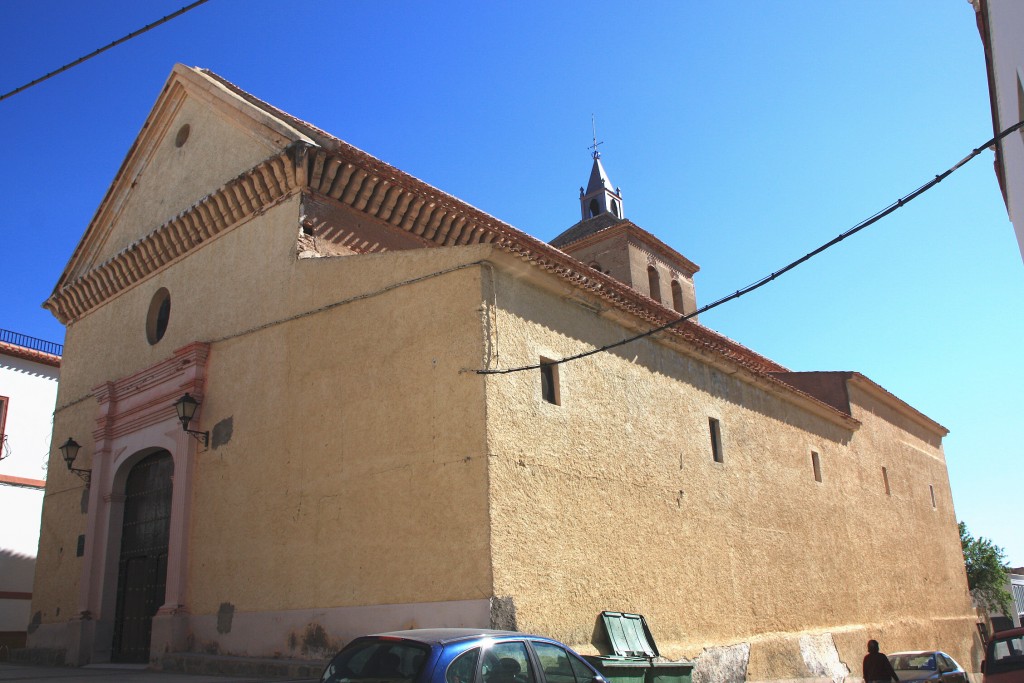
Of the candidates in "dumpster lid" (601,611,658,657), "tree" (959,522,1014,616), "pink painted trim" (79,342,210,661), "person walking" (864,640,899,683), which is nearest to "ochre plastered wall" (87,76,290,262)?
"pink painted trim" (79,342,210,661)

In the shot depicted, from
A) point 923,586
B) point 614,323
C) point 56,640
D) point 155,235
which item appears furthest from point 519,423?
point 923,586

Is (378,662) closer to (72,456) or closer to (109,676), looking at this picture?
(109,676)

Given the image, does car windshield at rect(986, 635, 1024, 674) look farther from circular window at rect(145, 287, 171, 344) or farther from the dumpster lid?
circular window at rect(145, 287, 171, 344)

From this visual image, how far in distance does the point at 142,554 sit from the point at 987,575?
27797 mm

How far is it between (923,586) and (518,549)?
1423cm

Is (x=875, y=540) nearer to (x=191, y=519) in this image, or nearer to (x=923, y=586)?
(x=923, y=586)

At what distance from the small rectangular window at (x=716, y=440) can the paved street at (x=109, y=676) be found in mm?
6878

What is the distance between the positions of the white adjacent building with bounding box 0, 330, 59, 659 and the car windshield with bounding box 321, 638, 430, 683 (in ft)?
50.6

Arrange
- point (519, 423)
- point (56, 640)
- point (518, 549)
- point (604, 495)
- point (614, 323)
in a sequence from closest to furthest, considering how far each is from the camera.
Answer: point (518, 549) < point (519, 423) < point (604, 495) < point (614, 323) < point (56, 640)

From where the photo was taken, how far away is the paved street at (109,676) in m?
8.91

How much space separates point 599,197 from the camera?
28781mm

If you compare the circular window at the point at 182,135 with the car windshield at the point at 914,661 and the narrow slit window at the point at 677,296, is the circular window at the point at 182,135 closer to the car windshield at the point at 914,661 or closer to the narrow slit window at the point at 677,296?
the car windshield at the point at 914,661

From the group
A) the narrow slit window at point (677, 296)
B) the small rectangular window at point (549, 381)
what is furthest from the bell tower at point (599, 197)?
the small rectangular window at point (549, 381)

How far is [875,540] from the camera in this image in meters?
17.2
